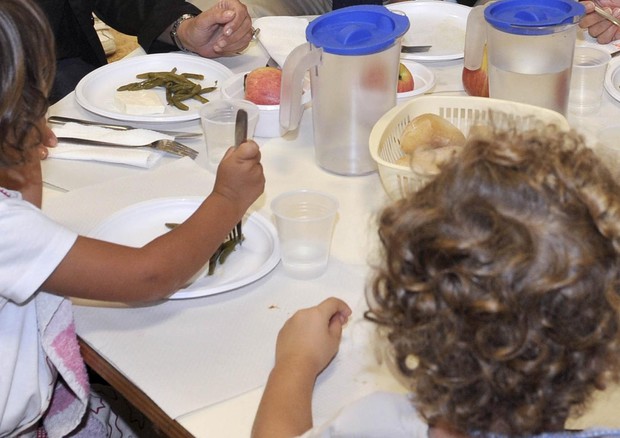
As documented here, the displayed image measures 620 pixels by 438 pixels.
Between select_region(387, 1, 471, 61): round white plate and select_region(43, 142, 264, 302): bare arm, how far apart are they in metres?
0.61

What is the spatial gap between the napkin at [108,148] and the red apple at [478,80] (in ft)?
1.70

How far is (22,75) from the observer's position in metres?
1.04

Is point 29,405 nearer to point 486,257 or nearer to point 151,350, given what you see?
point 151,350

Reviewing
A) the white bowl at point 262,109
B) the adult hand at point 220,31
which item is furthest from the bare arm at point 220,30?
the white bowl at point 262,109

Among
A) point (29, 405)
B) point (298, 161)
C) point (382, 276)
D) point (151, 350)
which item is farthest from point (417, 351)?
point (298, 161)

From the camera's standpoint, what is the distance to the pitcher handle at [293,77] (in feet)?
4.18

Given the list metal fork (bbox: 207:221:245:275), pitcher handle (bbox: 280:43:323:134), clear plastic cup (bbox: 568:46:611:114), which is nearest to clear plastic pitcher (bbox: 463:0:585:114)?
clear plastic cup (bbox: 568:46:611:114)

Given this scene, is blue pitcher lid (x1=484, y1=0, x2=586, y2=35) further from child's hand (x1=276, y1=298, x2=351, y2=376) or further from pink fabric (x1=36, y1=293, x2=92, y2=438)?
pink fabric (x1=36, y1=293, x2=92, y2=438)

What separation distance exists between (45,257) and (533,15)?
2.68ft

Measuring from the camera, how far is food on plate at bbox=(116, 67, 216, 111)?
158 centimetres

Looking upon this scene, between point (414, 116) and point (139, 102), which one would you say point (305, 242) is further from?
point (139, 102)

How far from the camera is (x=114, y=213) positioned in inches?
48.9

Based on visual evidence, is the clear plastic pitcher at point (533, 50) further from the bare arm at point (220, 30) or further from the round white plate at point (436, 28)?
the bare arm at point (220, 30)

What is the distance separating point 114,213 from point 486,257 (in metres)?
0.70
